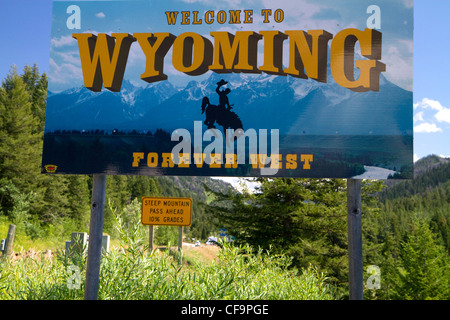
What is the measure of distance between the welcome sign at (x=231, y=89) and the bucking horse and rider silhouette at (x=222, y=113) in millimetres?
17

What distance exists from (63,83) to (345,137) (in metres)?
4.74

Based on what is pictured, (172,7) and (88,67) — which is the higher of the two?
(172,7)

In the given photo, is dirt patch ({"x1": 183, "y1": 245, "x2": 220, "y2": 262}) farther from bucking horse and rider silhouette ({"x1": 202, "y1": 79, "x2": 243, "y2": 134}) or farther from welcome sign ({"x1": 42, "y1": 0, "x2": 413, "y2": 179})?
bucking horse and rider silhouette ({"x1": 202, "y1": 79, "x2": 243, "y2": 134})

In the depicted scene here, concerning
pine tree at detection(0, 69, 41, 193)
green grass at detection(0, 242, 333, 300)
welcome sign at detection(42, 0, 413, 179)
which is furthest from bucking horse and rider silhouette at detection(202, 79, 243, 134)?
pine tree at detection(0, 69, 41, 193)

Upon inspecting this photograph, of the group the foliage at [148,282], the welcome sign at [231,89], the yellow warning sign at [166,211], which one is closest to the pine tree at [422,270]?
the yellow warning sign at [166,211]

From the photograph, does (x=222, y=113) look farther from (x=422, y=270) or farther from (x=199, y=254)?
(x=422, y=270)

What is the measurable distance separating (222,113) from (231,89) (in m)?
0.42

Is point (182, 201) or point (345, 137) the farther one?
point (182, 201)

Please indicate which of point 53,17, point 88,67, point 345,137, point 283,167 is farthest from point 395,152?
point 53,17

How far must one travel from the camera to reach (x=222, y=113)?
18.0 ft
